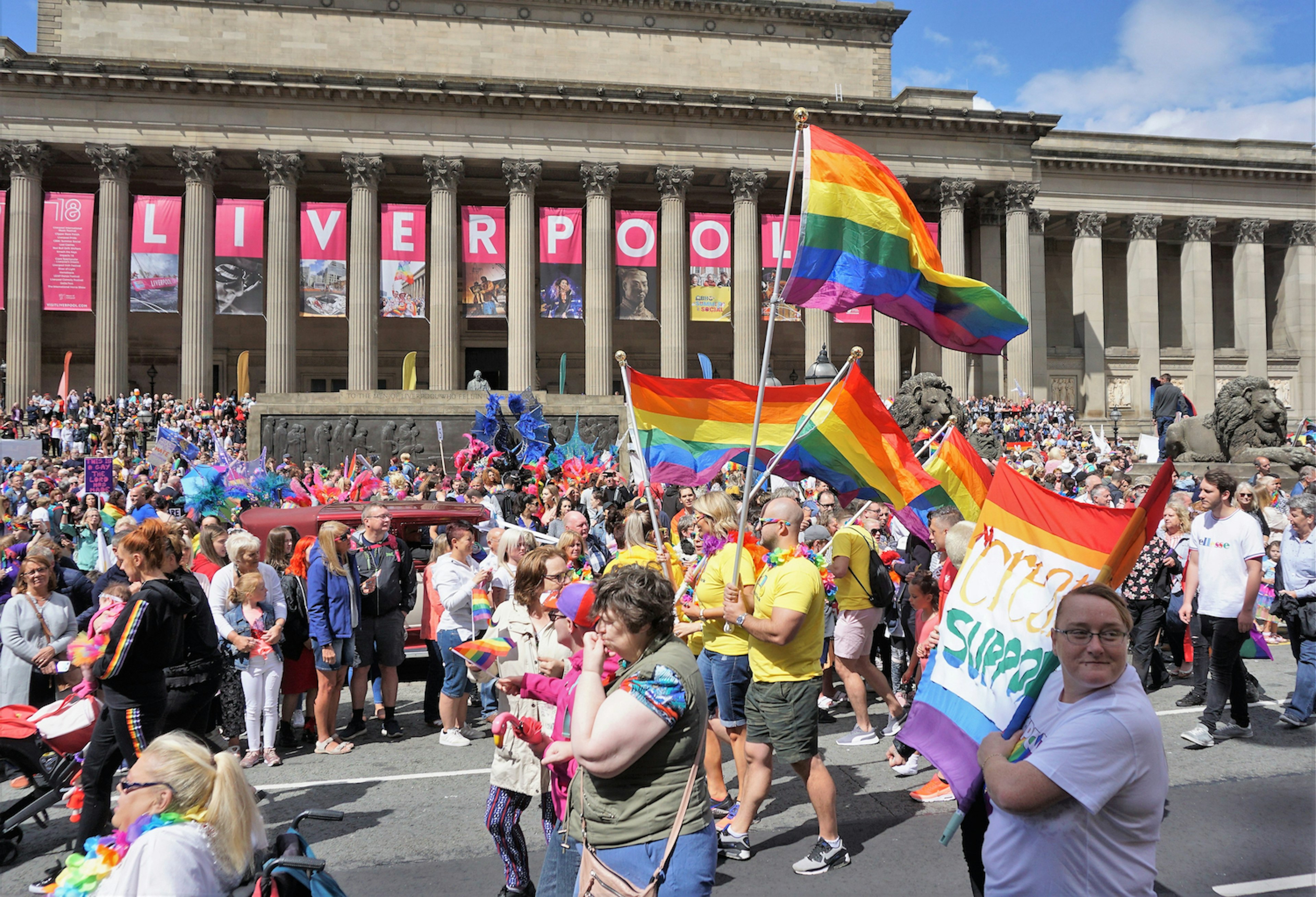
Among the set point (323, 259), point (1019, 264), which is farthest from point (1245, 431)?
point (323, 259)

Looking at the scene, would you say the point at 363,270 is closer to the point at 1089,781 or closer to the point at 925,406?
the point at 925,406

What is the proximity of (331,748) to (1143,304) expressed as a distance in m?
50.4

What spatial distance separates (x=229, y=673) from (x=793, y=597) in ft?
16.4

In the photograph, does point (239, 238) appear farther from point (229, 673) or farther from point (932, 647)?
point (932, 647)

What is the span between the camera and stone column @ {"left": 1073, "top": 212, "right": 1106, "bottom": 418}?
48.2m

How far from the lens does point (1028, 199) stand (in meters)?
43.3

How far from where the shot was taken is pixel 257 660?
7492 millimetres

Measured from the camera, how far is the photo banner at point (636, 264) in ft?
126

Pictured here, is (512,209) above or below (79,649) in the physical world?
above

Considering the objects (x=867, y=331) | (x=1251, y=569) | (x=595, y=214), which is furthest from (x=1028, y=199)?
(x=1251, y=569)

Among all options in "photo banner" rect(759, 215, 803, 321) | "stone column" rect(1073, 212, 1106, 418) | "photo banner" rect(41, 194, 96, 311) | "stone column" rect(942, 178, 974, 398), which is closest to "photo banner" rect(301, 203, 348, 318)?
"photo banner" rect(41, 194, 96, 311)

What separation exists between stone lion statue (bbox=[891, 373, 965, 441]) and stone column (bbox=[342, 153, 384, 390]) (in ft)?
74.0

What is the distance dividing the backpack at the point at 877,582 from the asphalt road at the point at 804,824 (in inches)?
47.3

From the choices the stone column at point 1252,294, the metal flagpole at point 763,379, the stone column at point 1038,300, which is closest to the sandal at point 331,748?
the metal flagpole at point 763,379
